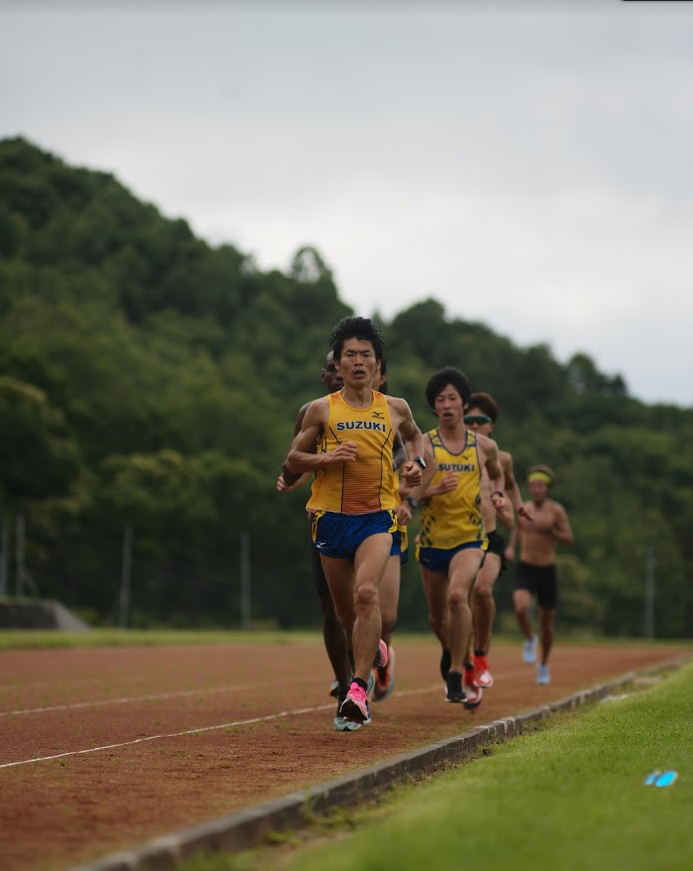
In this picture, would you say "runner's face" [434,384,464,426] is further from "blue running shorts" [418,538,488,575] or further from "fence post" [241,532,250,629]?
"fence post" [241,532,250,629]

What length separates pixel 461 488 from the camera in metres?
11.3

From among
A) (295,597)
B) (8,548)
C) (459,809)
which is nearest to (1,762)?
(459,809)

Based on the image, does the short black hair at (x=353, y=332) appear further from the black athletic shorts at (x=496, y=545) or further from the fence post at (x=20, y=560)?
the fence post at (x=20, y=560)

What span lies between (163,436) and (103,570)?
Result: 32.9 meters

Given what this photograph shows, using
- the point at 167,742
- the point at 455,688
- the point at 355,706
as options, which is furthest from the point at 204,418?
the point at 355,706

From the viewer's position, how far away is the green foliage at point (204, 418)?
59062 millimetres

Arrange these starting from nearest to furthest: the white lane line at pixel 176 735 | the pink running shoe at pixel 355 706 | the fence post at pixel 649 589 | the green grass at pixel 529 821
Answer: the green grass at pixel 529 821
the white lane line at pixel 176 735
the pink running shoe at pixel 355 706
the fence post at pixel 649 589

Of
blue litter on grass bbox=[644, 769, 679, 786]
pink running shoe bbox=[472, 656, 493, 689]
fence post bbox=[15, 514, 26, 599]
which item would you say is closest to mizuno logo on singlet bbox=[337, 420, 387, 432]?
pink running shoe bbox=[472, 656, 493, 689]

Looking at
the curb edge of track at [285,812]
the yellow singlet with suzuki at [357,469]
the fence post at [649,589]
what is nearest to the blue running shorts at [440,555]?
the yellow singlet with suzuki at [357,469]

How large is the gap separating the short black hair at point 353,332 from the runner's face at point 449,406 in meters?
2.13

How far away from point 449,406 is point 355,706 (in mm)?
3794

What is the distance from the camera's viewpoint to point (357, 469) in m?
8.94

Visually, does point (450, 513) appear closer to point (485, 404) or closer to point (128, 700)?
point (485, 404)

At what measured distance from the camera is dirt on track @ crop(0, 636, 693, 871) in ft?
17.1
